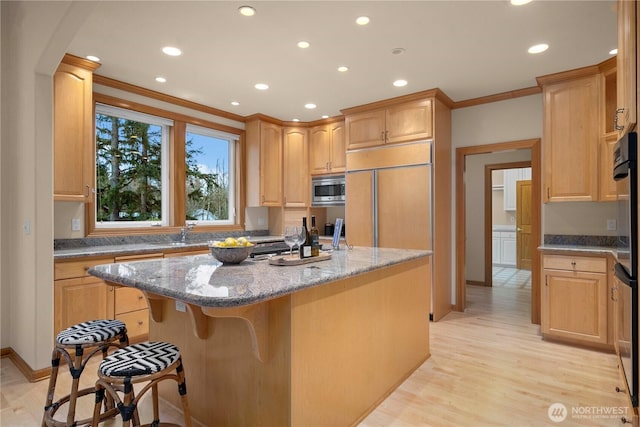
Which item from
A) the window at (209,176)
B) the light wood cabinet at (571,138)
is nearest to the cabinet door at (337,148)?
the window at (209,176)

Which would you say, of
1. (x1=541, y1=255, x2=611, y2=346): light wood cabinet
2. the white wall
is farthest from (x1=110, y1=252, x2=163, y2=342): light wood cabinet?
(x1=541, y1=255, x2=611, y2=346): light wood cabinet

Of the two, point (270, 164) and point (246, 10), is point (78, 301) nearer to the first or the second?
point (246, 10)

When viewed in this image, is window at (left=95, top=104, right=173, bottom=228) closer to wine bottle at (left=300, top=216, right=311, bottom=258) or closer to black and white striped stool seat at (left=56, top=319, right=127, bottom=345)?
black and white striped stool seat at (left=56, top=319, right=127, bottom=345)

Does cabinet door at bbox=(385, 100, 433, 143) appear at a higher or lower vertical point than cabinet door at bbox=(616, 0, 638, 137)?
higher

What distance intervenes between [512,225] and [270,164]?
6137 millimetres

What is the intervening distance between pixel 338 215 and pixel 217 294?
4479 millimetres

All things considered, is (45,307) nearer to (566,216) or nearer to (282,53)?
(282,53)

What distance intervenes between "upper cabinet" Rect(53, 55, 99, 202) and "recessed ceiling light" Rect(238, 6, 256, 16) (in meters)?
1.72

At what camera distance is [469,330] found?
3678mm

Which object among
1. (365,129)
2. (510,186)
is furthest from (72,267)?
(510,186)

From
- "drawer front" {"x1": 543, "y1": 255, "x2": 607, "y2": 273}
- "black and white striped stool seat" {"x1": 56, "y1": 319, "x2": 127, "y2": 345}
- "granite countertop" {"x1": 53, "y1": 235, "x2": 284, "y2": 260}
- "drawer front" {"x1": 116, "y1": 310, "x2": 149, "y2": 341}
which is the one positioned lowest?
"drawer front" {"x1": 116, "y1": 310, "x2": 149, "y2": 341}

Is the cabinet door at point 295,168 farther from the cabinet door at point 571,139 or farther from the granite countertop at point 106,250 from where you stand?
the cabinet door at point 571,139

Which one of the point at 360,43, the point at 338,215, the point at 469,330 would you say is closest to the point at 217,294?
the point at 360,43

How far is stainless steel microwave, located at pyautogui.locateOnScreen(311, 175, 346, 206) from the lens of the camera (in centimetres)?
505
